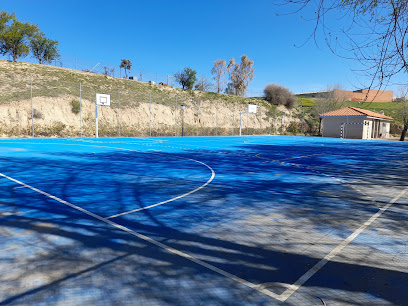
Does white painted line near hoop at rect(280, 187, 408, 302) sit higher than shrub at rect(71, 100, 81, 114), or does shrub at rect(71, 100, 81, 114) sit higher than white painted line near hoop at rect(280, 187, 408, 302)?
shrub at rect(71, 100, 81, 114)

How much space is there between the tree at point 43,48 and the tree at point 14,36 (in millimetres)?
1766

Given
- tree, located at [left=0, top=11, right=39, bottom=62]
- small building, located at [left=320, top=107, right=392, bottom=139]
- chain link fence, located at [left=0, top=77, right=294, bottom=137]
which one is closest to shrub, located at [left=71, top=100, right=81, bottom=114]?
chain link fence, located at [left=0, top=77, right=294, bottom=137]

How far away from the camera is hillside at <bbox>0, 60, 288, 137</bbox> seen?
30.0 metres

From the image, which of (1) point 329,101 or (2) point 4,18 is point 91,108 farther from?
(1) point 329,101

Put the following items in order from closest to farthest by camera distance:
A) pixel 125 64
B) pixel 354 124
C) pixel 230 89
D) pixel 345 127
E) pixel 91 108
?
pixel 91 108 → pixel 354 124 → pixel 345 127 → pixel 125 64 → pixel 230 89

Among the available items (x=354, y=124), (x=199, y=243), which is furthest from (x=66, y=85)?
(x=354, y=124)

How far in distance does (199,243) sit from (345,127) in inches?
1783

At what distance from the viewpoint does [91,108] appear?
34.8m

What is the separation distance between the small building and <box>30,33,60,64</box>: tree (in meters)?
43.2

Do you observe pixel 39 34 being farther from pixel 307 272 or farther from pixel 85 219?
pixel 307 272

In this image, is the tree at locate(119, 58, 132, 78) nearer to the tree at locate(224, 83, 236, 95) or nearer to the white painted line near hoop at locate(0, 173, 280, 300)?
the tree at locate(224, 83, 236, 95)

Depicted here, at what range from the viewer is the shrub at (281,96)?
60372 millimetres

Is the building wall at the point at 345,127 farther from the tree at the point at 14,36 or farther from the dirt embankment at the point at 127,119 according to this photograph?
the tree at the point at 14,36

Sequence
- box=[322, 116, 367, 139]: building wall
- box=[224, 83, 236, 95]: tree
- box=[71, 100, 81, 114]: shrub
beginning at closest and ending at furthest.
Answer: box=[71, 100, 81, 114]: shrub < box=[322, 116, 367, 139]: building wall < box=[224, 83, 236, 95]: tree
